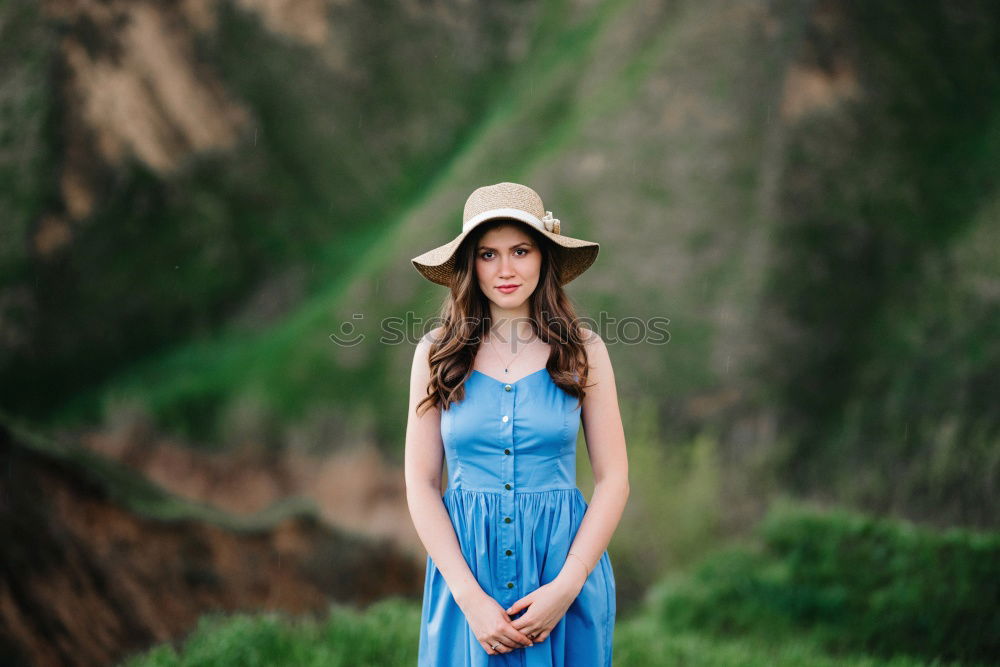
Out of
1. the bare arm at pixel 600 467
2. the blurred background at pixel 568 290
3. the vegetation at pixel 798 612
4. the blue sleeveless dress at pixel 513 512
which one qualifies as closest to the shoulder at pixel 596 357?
the bare arm at pixel 600 467

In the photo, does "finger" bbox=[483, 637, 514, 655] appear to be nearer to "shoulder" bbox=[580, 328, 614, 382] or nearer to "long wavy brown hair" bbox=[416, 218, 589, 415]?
"long wavy brown hair" bbox=[416, 218, 589, 415]

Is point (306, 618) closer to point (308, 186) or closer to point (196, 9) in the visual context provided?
point (308, 186)

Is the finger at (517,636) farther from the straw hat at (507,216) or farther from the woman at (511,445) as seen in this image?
the straw hat at (507,216)

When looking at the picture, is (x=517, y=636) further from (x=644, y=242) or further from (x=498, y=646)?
(x=644, y=242)

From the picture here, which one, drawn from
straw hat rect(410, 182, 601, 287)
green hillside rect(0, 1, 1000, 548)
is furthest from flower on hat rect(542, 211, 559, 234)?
green hillside rect(0, 1, 1000, 548)

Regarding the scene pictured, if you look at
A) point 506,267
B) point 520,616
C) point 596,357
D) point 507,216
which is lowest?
point 520,616

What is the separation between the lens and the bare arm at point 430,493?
2115 mm

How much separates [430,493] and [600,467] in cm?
46

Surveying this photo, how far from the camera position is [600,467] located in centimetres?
227

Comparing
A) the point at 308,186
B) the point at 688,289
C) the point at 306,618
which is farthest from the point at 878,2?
the point at 306,618

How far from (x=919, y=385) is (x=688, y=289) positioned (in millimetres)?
1382

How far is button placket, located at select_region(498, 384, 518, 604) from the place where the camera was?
2.16m

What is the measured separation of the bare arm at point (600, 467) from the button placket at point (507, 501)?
0.14 m

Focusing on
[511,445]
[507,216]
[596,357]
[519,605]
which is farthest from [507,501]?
[507,216]
